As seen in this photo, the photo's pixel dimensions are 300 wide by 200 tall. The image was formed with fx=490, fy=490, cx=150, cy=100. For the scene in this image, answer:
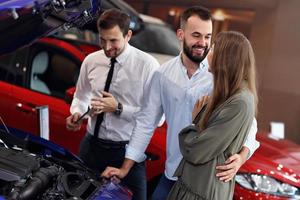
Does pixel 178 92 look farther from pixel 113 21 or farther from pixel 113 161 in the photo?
pixel 113 161

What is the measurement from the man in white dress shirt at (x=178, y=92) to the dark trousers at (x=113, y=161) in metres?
0.32

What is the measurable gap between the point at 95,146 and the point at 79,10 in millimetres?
1102

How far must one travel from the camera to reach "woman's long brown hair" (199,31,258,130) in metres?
2.39

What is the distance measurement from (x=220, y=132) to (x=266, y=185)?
4.74 feet

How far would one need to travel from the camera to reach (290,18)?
26.1 feet

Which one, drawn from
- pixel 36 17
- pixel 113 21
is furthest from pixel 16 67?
pixel 36 17

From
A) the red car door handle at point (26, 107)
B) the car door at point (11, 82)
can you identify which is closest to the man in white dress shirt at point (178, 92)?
the red car door handle at point (26, 107)

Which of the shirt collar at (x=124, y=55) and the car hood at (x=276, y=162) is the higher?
the shirt collar at (x=124, y=55)

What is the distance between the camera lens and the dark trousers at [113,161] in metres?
3.41

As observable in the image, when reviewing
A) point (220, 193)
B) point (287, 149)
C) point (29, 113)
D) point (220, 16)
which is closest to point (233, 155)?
point (220, 193)

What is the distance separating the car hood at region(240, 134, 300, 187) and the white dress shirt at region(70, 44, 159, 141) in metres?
0.96

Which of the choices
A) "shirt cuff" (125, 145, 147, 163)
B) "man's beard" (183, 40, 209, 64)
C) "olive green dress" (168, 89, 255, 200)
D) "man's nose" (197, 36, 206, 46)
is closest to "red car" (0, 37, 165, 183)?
"shirt cuff" (125, 145, 147, 163)

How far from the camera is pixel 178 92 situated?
290 centimetres

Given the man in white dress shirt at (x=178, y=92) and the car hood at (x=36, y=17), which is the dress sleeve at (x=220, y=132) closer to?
the man in white dress shirt at (x=178, y=92)
